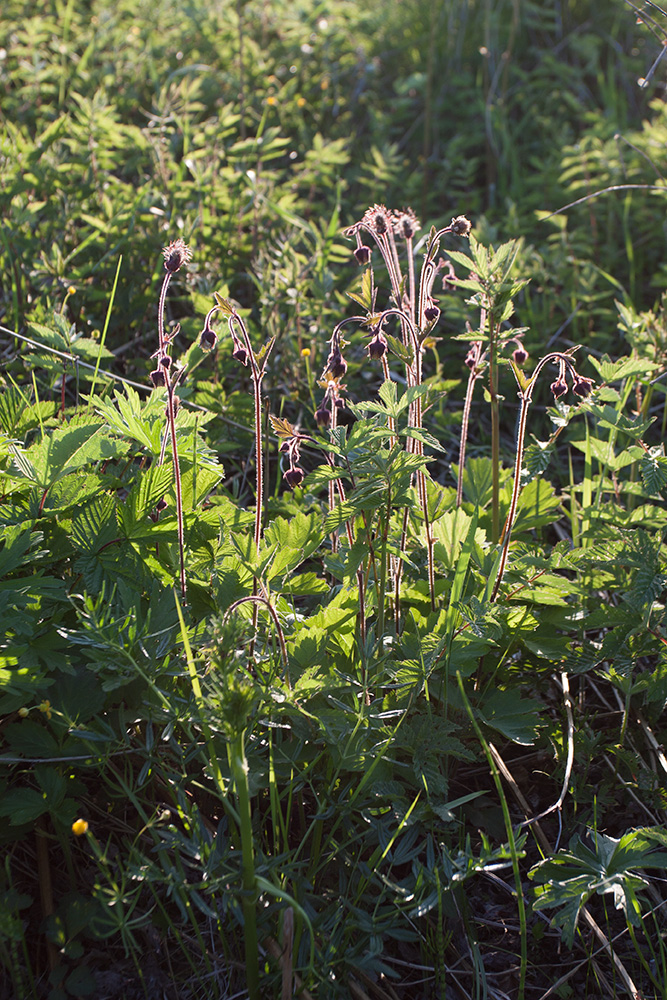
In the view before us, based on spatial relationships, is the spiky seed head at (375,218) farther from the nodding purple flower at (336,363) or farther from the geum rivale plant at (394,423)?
the nodding purple flower at (336,363)

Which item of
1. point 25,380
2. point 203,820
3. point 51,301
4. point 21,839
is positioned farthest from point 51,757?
point 51,301

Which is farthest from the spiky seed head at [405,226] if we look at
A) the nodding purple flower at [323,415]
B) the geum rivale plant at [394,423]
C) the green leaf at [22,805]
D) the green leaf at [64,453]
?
the green leaf at [22,805]

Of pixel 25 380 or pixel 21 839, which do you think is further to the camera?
pixel 25 380

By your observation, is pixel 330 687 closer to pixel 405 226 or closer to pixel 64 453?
pixel 64 453

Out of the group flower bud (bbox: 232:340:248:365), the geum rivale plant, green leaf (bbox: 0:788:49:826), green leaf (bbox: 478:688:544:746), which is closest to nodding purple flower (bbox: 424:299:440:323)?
the geum rivale plant

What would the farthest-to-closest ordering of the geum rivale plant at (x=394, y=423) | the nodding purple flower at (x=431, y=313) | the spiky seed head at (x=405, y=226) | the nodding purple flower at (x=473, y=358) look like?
1. the nodding purple flower at (x=473, y=358)
2. the spiky seed head at (x=405, y=226)
3. the nodding purple flower at (x=431, y=313)
4. the geum rivale plant at (x=394, y=423)

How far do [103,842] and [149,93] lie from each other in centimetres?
432

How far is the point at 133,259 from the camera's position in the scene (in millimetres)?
3373

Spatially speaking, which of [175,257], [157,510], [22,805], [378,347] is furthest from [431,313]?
[22,805]

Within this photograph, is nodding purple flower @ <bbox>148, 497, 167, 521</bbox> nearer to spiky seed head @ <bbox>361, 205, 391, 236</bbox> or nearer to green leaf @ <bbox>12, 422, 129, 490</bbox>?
green leaf @ <bbox>12, 422, 129, 490</bbox>

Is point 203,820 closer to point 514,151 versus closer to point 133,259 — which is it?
point 133,259

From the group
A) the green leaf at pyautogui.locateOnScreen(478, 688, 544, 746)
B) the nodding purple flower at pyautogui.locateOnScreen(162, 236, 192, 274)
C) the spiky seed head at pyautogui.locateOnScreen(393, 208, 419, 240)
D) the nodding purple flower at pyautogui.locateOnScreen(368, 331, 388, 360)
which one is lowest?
the green leaf at pyautogui.locateOnScreen(478, 688, 544, 746)

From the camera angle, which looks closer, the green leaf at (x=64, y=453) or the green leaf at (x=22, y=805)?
the green leaf at (x=22, y=805)

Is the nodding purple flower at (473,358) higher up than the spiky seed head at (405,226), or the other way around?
the spiky seed head at (405,226)
